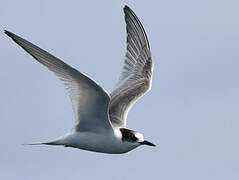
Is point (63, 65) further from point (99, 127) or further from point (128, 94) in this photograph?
point (128, 94)

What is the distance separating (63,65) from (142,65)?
789 centimetres

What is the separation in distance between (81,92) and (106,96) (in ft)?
2.09

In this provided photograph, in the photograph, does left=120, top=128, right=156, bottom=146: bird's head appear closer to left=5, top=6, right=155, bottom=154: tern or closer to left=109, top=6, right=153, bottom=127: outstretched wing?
left=5, top=6, right=155, bottom=154: tern

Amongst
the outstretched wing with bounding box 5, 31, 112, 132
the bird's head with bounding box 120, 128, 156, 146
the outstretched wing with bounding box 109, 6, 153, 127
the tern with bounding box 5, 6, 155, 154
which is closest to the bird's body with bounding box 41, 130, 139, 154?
the tern with bounding box 5, 6, 155, 154

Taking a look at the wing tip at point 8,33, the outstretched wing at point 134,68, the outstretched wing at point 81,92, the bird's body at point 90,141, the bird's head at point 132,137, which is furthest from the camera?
the outstretched wing at point 134,68

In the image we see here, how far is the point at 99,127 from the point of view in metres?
18.1

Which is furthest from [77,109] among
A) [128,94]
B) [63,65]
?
[128,94]

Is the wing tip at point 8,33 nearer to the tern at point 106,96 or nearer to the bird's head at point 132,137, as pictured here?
the tern at point 106,96

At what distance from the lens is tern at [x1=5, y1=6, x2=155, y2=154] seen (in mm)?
16188

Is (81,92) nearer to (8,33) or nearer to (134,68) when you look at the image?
(8,33)

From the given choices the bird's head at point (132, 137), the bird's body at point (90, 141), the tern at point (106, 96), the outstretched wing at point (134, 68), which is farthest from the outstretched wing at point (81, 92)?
the outstretched wing at point (134, 68)

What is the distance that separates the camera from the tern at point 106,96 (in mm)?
16188

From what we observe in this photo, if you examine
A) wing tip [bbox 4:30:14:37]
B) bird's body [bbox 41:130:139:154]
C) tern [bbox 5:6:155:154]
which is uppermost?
wing tip [bbox 4:30:14:37]

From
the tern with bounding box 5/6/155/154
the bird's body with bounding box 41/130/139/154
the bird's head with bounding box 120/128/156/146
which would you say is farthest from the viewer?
the bird's head with bounding box 120/128/156/146
